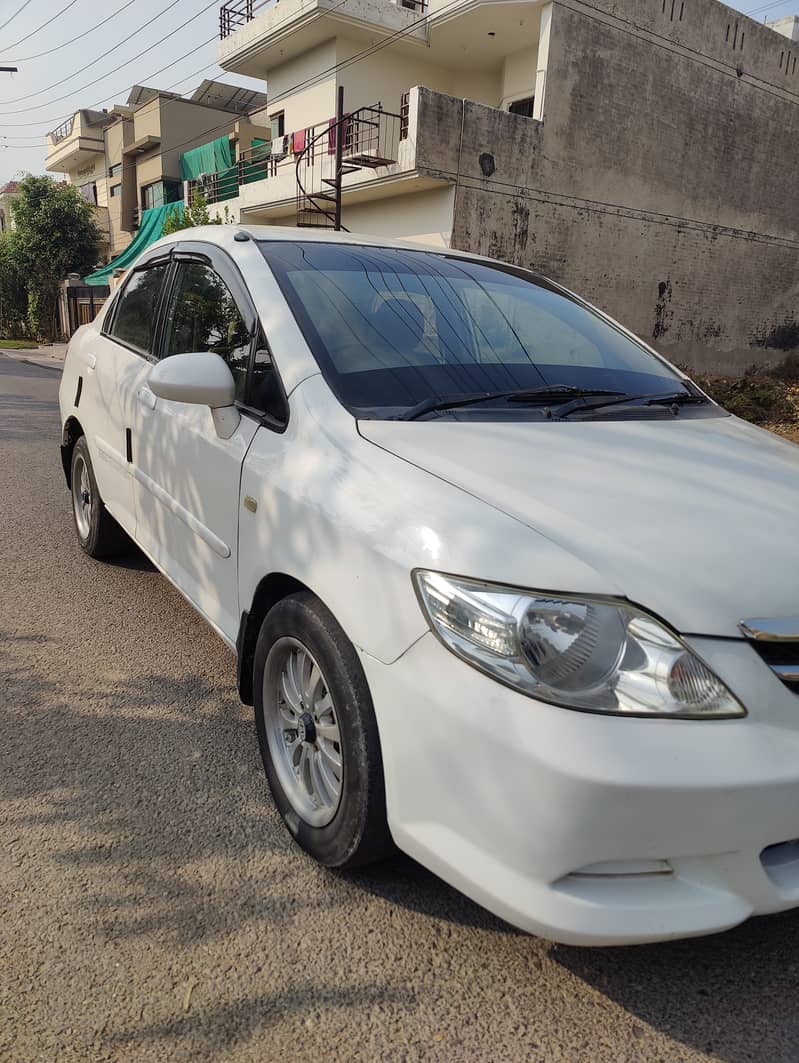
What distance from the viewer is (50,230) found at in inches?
1473

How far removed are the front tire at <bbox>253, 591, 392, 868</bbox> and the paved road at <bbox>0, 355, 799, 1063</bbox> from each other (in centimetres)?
16

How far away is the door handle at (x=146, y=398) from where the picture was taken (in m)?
3.33

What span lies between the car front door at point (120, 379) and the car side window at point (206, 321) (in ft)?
0.77

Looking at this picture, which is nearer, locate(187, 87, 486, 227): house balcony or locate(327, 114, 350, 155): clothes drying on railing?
locate(187, 87, 486, 227): house balcony

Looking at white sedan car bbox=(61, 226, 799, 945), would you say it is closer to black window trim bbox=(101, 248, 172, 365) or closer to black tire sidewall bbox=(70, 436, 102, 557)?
black window trim bbox=(101, 248, 172, 365)

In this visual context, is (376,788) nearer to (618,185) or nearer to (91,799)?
(91,799)

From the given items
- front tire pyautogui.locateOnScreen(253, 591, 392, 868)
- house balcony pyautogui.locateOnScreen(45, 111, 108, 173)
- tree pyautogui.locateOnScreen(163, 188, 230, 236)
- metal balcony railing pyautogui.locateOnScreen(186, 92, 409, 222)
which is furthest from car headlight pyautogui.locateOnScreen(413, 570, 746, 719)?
house balcony pyautogui.locateOnScreen(45, 111, 108, 173)

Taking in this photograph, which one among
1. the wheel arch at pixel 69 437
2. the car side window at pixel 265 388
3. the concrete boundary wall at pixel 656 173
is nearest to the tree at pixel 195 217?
the concrete boundary wall at pixel 656 173

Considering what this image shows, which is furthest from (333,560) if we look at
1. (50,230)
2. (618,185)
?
(50,230)

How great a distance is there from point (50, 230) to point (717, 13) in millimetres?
30621

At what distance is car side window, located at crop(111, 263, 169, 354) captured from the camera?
3707 mm

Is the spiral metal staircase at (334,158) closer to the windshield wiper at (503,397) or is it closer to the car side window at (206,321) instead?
the car side window at (206,321)

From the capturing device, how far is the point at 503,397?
250cm

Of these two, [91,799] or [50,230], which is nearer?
[91,799]
